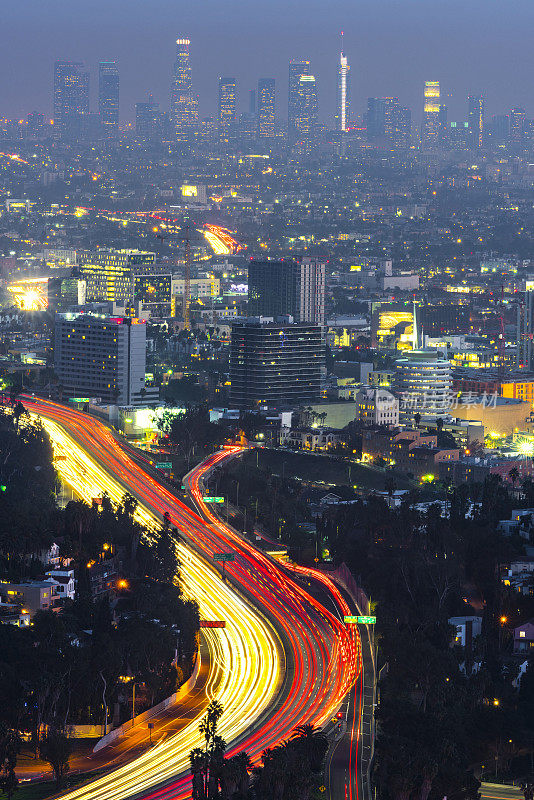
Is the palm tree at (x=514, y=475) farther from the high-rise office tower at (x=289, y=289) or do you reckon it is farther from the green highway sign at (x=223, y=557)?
the high-rise office tower at (x=289, y=289)

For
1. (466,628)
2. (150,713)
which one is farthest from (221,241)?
(150,713)

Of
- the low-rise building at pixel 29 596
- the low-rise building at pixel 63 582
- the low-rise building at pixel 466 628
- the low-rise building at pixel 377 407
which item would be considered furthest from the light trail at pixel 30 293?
the low-rise building at pixel 29 596

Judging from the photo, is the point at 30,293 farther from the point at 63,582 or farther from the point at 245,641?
the point at 245,641

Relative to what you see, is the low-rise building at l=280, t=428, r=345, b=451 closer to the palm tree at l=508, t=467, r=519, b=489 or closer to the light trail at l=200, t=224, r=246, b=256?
the palm tree at l=508, t=467, r=519, b=489

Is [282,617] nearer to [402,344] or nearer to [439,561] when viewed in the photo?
[439,561]

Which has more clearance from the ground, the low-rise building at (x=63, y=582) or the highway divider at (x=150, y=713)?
the low-rise building at (x=63, y=582)

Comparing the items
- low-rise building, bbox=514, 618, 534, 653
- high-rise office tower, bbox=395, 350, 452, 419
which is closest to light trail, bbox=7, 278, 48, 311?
high-rise office tower, bbox=395, 350, 452, 419
